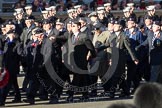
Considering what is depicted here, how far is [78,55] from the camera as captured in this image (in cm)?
1275

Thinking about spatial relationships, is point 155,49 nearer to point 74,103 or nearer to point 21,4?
point 74,103

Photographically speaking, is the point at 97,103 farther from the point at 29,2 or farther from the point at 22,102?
the point at 29,2

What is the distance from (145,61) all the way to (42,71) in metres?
2.79

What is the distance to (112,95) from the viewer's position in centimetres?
1356

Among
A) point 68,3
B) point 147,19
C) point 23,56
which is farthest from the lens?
point 68,3

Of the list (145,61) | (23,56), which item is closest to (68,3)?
(145,61)

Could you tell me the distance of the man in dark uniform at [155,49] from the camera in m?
13.5

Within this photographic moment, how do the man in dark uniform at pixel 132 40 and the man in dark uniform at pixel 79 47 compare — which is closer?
the man in dark uniform at pixel 79 47

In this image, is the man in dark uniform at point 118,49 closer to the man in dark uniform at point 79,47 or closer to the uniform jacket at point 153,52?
the uniform jacket at point 153,52

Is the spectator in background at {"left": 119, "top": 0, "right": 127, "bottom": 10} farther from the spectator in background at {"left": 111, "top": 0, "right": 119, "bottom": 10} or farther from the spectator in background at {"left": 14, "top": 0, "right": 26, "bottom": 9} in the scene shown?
the spectator in background at {"left": 14, "top": 0, "right": 26, "bottom": 9}

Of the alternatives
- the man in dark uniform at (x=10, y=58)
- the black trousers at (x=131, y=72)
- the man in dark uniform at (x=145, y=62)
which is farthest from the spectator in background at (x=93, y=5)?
the man in dark uniform at (x=10, y=58)

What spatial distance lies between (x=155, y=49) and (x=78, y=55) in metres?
1.91

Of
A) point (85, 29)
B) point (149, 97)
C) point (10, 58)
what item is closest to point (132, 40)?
point (85, 29)

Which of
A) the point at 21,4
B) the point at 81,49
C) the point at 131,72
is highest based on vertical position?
the point at 21,4
